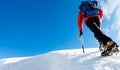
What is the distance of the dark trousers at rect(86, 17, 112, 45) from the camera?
9767mm

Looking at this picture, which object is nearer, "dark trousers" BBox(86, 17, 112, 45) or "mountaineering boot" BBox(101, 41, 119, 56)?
"mountaineering boot" BBox(101, 41, 119, 56)

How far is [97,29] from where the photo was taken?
398 inches

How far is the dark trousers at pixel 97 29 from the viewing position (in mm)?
9767

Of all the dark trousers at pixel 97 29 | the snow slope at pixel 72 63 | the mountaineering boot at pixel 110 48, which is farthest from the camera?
the dark trousers at pixel 97 29

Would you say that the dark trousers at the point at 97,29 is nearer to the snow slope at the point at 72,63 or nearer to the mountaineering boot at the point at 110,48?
the mountaineering boot at the point at 110,48

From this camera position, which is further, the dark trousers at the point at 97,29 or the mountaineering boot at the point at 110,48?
the dark trousers at the point at 97,29

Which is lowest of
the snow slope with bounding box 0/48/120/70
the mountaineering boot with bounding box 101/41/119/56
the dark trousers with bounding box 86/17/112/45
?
the snow slope with bounding box 0/48/120/70

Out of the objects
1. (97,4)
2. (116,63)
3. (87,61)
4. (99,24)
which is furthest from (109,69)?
(97,4)

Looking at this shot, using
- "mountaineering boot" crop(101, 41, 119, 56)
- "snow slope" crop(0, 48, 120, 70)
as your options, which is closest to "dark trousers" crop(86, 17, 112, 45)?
"mountaineering boot" crop(101, 41, 119, 56)

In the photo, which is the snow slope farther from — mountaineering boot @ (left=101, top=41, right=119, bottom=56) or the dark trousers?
the dark trousers

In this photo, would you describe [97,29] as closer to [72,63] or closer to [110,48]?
[110,48]

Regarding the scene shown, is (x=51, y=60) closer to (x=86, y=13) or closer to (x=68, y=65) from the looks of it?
(x=68, y=65)

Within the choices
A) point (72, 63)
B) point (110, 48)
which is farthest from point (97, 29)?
point (72, 63)

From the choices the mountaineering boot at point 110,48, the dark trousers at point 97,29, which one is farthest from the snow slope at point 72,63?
the dark trousers at point 97,29
